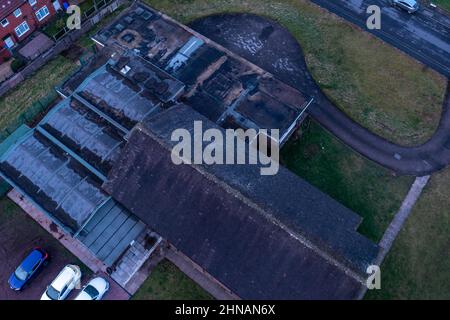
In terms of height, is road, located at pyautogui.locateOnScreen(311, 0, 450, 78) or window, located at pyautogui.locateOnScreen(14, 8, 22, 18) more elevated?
road, located at pyautogui.locateOnScreen(311, 0, 450, 78)

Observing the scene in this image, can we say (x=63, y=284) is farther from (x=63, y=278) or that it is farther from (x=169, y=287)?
(x=169, y=287)

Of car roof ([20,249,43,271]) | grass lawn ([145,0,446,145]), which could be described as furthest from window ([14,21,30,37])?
car roof ([20,249,43,271])

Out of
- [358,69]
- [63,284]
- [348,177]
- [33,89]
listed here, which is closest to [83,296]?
[63,284]

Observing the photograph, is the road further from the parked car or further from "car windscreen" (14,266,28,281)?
"car windscreen" (14,266,28,281)

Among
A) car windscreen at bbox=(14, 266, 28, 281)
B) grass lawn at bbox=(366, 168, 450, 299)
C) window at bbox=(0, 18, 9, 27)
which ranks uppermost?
window at bbox=(0, 18, 9, 27)

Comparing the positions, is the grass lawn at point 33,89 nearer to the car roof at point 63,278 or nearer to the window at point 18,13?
the window at point 18,13
